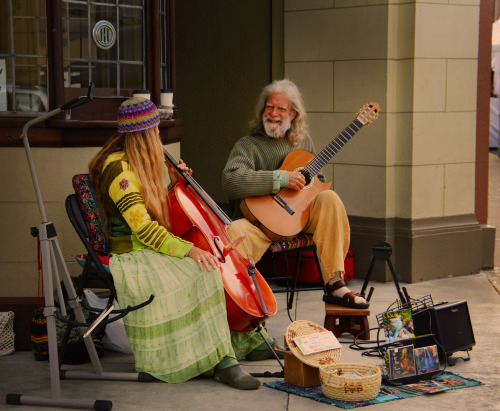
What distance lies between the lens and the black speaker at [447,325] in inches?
179

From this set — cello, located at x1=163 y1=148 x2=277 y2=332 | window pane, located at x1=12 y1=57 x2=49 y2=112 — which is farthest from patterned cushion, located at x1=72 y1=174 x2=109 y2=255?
window pane, located at x1=12 y1=57 x2=49 y2=112

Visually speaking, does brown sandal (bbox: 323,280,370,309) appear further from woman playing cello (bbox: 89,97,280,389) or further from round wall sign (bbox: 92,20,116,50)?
round wall sign (bbox: 92,20,116,50)

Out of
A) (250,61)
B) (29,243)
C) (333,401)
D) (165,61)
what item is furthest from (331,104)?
(333,401)

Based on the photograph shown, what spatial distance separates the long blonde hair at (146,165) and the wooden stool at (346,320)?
1197 mm

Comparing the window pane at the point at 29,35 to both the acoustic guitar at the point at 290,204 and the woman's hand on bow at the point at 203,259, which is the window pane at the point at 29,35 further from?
the woman's hand on bow at the point at 203,259

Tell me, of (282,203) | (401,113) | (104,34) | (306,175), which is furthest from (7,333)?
(401,113)

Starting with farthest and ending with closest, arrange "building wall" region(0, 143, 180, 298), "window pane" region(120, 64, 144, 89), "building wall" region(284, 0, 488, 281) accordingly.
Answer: "building wall" region(284, 0, 488, 281), "window pane" region(120, 64, 144, 89), "building wall" region(0, 143, 180, 298)

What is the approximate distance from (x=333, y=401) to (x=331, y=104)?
10.2 feet

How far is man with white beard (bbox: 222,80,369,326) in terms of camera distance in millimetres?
5176

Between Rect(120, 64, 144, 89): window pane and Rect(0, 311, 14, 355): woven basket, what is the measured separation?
156 cm

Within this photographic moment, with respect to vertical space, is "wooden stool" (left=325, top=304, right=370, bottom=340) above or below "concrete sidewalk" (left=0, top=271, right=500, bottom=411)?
above

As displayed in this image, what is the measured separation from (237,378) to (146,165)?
1139 millimetres

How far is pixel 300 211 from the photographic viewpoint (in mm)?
5320

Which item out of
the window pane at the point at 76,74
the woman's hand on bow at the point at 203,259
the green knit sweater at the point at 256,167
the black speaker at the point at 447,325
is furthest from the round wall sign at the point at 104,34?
the black speaker at the point at 447,325
